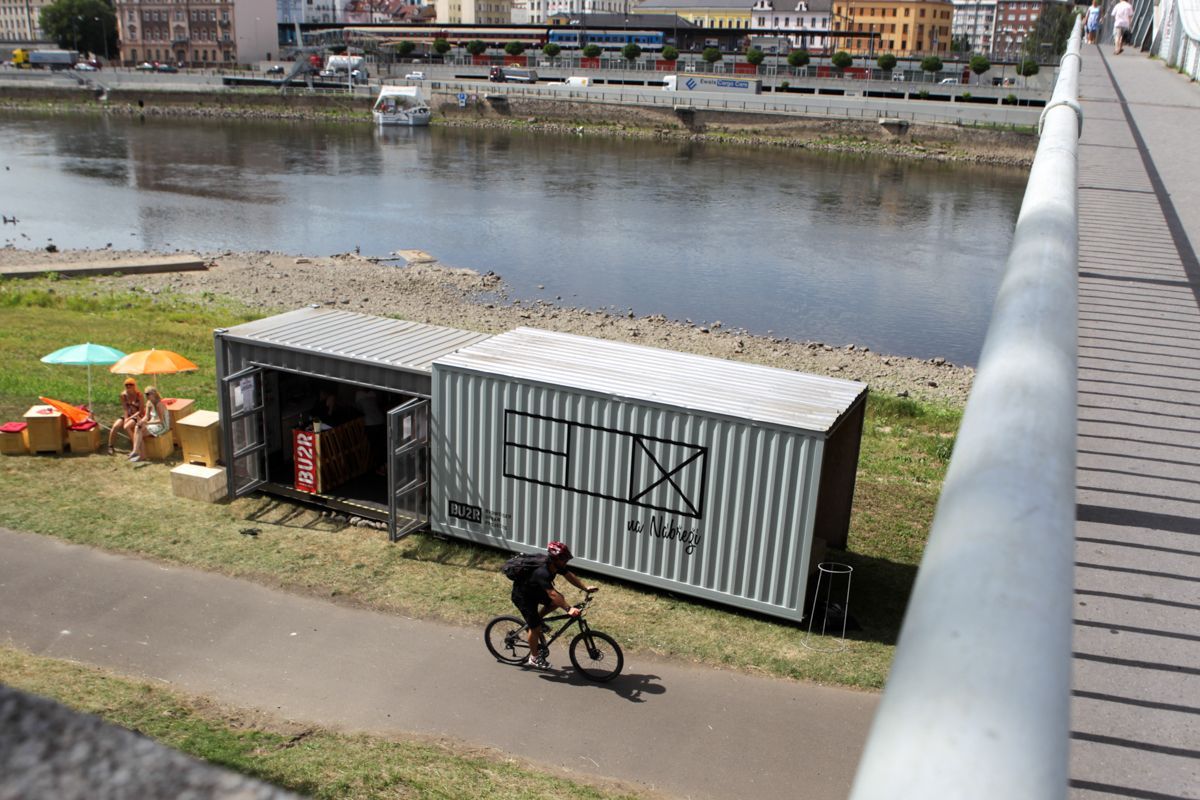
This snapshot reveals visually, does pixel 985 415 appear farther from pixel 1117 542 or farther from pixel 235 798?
pixel 1117 542

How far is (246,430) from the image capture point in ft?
49.7

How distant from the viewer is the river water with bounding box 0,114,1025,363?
120 ft

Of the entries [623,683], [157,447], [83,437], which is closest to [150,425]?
[157,447]

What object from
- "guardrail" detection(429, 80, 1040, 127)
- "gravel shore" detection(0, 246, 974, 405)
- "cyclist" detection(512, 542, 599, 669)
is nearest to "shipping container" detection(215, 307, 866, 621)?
"cyclist" detection(512, 542, 599, 669)

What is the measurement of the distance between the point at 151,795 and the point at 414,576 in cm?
1272

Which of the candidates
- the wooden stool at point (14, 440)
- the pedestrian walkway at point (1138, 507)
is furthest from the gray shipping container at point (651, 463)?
the wooden stool at point (14, 440)

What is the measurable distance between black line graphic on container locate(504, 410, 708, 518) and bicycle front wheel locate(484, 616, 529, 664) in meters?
2.27

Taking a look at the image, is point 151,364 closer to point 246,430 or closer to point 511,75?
point 246,430

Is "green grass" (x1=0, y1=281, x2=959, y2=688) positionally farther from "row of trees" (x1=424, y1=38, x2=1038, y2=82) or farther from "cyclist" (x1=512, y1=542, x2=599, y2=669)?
"row of trees" (x1=424, y1=38, x2=1038, y2=82)

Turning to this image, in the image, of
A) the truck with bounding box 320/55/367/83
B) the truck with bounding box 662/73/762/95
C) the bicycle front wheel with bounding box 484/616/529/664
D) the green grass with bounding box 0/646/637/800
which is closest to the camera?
the green grass with bounding box 0/646/637/800

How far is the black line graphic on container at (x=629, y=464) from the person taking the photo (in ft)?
40.2

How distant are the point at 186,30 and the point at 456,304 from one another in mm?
131205

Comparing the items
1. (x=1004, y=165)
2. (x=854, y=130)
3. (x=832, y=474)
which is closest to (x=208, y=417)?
(x=832, y=474)

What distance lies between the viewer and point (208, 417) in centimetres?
1622
